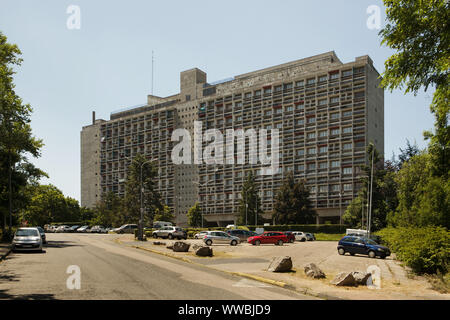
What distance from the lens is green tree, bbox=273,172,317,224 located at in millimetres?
78875

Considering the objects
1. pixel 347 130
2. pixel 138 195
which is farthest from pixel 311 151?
pixel 138 195

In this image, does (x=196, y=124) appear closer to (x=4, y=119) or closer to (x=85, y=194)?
(x=85, y=194)

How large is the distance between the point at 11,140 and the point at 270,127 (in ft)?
235

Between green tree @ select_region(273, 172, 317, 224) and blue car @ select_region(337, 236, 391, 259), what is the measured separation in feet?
155

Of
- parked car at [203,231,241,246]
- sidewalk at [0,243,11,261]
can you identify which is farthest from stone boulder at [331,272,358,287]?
parked car at [203,231,241,246]

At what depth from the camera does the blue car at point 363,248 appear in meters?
29.3

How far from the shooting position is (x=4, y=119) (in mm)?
29312

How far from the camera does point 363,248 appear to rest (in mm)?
30531

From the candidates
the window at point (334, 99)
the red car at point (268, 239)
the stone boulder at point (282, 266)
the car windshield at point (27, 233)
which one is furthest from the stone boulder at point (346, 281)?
the window at point (334, 99)

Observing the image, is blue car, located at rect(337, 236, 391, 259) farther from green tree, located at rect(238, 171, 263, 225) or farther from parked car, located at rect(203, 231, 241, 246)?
green tree, located at rect(238, 171, 263, 225)

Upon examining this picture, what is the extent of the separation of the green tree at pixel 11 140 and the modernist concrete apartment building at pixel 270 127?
6028 cm

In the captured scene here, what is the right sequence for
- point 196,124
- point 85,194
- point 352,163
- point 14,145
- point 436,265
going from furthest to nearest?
point 85,194 → point 196,124 → point 352,163 → point 14,145 → point 436,265
